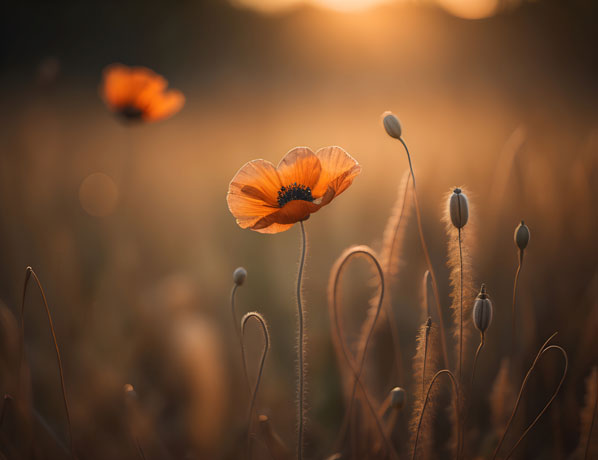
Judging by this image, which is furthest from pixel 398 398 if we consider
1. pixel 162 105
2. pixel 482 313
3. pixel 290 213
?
pixel 162 105

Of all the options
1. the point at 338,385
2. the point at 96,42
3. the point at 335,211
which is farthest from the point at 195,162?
the point at 96,42

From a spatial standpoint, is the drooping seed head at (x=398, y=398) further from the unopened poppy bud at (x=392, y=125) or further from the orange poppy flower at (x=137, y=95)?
the orange poppy flower at (x=137, y=95)

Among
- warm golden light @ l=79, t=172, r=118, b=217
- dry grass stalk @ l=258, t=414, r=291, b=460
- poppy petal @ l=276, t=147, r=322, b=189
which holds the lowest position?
dry grass stalk @ l=258, t=414, r=291, b=460

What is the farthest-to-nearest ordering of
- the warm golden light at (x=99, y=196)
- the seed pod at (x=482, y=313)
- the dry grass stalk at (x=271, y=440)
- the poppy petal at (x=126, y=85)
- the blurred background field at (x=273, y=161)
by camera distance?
the warm golden light at (x=99, y=196)
the poppy petal at (x=126, y=85)
the blurred background field at (x=273, y=161)
the dry grass stalk at (x=271, y=440)
the seed pod at (x=482, y=313)

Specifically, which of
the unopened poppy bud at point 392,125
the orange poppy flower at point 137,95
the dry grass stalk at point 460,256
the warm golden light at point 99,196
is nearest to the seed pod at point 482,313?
the dry grass stalk at point 460,256

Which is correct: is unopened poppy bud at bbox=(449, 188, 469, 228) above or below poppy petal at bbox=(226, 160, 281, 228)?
below

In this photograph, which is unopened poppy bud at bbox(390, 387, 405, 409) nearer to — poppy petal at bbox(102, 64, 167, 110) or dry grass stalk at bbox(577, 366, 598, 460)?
dry grass stalk at bbox(577, 366, 598, 460)

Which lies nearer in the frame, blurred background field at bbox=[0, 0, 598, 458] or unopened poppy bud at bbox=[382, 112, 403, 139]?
unopened poppy bud at bbox=[382, 112, 403, 139]

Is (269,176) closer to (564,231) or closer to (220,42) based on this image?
(564,231)

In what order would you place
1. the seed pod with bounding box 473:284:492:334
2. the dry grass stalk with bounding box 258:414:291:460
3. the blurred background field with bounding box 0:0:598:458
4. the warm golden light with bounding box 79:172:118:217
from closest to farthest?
the seed pod with bounding box 473:284:492:334
the dry grass stalk with bounding box 258:414:291:460
the blurred background field with bounding box 0:0:598:458
the warm golden light with bounding box 79:172:118:217

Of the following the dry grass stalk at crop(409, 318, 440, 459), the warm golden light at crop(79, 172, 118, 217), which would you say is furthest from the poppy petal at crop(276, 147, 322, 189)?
the warm golden light at crop(79, 172, 118, 217)
